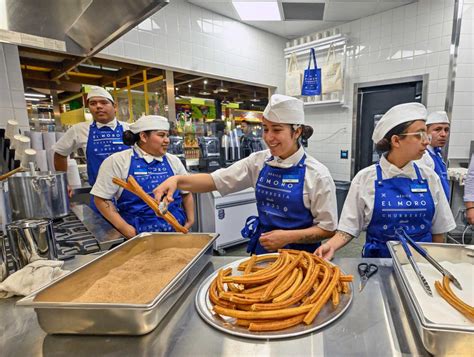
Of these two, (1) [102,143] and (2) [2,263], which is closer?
(2) [2,263]

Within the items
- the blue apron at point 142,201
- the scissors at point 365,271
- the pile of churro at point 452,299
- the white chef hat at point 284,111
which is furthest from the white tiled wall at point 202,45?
the pile of churro at point 452,299

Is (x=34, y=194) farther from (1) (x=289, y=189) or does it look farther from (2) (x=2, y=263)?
(1) (x=289, y=189)

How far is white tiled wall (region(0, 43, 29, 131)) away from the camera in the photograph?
98.7 inches

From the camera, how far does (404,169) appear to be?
4.76 feet

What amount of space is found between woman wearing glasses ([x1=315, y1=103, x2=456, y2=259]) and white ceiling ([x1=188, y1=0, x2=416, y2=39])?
9.03ft

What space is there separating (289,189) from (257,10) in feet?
10.4

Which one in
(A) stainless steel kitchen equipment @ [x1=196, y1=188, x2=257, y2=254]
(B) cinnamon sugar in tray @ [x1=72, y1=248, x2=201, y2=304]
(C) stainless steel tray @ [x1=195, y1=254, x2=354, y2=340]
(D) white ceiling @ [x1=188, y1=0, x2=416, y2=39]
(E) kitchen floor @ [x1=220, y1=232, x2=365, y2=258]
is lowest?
(E) kitchen floor @ [x1=220, y1=232, x2=365, y2=258]

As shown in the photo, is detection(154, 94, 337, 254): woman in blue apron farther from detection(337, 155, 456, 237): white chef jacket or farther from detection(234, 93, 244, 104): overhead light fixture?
detection(234, 93, 244, 104): overhead light fixture

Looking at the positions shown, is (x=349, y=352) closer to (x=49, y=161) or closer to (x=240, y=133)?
(x=49, y=161)

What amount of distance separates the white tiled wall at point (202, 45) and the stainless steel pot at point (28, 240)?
246 cm

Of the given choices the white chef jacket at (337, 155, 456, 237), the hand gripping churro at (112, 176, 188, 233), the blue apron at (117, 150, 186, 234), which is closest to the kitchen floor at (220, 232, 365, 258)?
the blue apron at (117, 150, 186, 234)

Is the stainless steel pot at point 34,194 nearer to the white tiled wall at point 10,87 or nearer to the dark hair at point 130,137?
the dark hair at point 130,137

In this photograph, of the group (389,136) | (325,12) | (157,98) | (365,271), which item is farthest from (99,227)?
(325,12)

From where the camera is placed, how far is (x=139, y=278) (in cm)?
92
